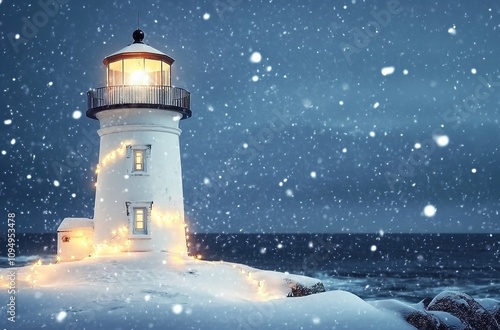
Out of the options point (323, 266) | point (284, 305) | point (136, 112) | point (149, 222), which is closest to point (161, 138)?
point (136, 112)

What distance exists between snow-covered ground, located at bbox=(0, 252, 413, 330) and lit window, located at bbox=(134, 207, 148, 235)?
2.59 metres

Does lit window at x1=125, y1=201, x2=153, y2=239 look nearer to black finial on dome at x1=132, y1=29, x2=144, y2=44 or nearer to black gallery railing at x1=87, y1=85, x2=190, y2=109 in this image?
black gallery railing at x1=87, y1=85, x2=190, y2=109

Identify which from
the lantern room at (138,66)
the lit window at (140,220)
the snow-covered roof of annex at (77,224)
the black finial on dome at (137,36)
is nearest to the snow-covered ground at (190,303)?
the lit window at (140,220)

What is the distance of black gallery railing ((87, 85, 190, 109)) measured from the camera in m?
22.0

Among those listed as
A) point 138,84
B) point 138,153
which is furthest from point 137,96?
point 138,153

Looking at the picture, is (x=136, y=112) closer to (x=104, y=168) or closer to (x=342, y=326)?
(x=104, y=168)

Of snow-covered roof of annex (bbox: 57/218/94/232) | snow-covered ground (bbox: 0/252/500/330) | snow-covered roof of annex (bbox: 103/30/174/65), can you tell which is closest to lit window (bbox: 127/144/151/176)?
snow-covered roof of annex (bbox: 57/218/94/232)

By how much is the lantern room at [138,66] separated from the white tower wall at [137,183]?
1165mm

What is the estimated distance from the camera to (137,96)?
72.2ft

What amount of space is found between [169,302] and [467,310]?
8166 millimetres

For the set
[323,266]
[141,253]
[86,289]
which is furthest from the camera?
[323,266]

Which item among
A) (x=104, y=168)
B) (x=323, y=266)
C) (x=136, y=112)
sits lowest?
(x=323, y=266)

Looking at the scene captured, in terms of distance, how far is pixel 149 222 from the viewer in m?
22.0

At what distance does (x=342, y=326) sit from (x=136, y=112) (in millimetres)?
11812
